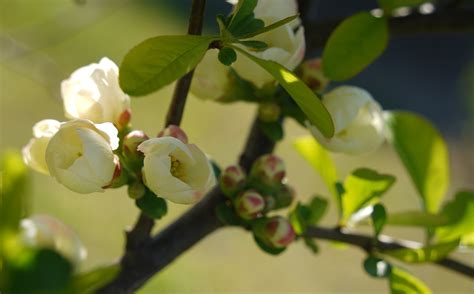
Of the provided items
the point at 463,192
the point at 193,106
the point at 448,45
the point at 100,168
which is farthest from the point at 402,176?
the point at 100,168

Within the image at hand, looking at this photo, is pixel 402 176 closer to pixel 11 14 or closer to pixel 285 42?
pixel 11 14

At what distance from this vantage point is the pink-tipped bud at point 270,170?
2.07 feet

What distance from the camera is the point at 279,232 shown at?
0.59 metres

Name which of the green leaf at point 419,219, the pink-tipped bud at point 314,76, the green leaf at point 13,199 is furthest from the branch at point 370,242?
the green leaf at point 13,199

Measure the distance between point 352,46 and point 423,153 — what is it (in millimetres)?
217

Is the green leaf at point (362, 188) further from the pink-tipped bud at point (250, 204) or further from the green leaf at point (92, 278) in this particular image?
the green leaf at point (92, 278)

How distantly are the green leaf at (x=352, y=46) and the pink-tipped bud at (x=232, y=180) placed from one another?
0.11m

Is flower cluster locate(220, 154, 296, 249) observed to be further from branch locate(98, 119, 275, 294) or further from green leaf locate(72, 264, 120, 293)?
green leaf locate(72, 264, 120, 293)

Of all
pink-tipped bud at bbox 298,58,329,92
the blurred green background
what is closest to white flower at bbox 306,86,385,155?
pink-tipped bud at bbox 298,58,329,92

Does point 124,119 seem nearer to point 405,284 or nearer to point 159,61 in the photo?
point 159,61

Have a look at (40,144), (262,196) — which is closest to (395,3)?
(262,196)

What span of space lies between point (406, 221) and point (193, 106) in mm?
3705

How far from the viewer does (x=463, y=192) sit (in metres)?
0.69

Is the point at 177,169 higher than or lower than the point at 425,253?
higher
